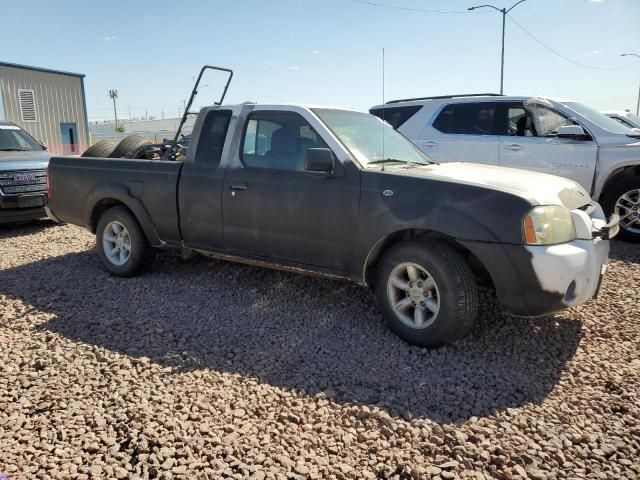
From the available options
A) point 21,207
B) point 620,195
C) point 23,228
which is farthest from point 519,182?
point 23,228

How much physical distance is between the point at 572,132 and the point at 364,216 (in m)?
4.41

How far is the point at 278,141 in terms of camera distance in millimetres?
4504

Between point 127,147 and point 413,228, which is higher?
point 127,147

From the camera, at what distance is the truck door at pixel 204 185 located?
4.72m

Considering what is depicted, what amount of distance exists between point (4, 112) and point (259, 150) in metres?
25.1

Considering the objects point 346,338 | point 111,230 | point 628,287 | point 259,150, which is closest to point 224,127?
point 259,150

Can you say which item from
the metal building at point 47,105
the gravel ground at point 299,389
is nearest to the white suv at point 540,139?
the gravel ground at point 299,389

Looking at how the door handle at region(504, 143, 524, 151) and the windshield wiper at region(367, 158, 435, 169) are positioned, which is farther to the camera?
the door handle at region(504, 143, 524, 151)

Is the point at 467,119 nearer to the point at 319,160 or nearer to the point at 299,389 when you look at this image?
the point at 319,160

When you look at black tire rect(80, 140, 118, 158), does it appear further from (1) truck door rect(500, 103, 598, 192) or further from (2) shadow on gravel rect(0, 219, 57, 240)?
(1) truck door rect(500, 103, 598, 192)

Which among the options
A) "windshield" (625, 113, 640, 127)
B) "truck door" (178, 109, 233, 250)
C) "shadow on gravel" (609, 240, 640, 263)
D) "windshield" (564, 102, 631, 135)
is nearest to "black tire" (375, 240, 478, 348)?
"truck door" (178, 109, 233, 250)

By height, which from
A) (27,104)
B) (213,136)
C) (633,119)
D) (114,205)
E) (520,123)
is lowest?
(114,205)

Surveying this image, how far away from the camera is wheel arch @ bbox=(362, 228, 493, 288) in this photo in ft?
12.3

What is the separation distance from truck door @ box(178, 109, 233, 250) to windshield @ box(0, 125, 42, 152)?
19.8ft
